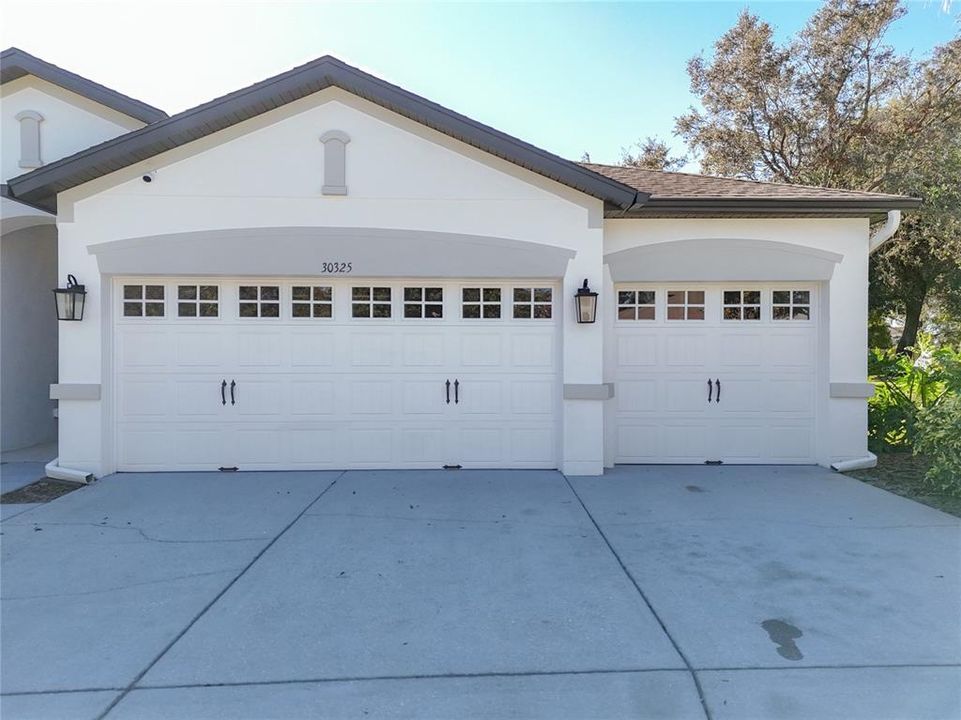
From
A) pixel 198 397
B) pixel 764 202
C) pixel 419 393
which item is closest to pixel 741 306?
pixel 764 202

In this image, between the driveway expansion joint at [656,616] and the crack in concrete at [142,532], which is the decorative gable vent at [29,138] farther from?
the driveway expansion joint at [656,616]

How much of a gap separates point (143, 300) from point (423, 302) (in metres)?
3.67

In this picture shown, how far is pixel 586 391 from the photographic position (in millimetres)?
7223

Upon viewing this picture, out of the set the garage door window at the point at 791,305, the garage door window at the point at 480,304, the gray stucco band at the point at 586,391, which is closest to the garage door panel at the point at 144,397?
the garage door window at the point at 480,304

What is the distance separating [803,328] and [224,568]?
778cm

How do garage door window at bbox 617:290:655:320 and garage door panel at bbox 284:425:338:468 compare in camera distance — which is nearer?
garage door panel at bbox 284:425:338:468

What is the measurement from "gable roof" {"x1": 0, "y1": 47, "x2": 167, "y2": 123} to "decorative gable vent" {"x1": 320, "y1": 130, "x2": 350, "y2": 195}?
10.7 ft

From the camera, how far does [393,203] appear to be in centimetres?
714

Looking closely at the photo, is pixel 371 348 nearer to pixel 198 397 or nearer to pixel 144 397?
pixel 198 397

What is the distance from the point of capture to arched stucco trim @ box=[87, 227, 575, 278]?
278 inches

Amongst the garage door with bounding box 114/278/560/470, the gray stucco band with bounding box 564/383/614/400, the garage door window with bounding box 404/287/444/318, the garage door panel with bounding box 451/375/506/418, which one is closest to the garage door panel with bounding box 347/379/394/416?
the garage door with bounding box 114/278/560/470

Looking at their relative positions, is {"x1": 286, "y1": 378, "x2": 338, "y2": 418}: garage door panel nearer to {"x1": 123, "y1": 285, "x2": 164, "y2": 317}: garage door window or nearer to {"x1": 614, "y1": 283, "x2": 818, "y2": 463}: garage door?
{"x1": 123, "y1": 285, "x2": 164, "y2": 317}: garage door window

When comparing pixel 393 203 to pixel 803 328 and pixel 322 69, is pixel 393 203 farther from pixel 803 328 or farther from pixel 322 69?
pixel 803 328

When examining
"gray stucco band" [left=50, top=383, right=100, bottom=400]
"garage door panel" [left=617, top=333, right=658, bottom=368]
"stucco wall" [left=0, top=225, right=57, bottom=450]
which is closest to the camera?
"gray stucco band" [left=50, top=383, right=100, bottom=400]
